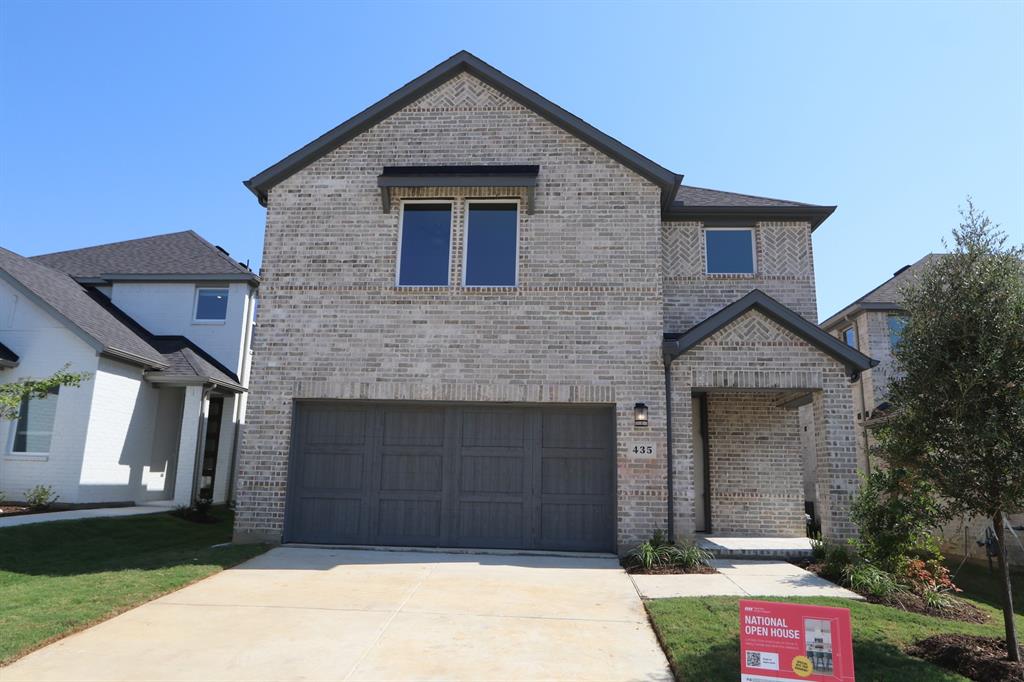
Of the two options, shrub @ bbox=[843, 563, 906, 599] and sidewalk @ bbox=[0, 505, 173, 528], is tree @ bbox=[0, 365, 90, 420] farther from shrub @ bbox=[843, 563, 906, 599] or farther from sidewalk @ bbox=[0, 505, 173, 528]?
shrub @ bbox=[843, 563, 906, 599]

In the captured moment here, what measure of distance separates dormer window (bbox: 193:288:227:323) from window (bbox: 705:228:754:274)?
1425 centimetres

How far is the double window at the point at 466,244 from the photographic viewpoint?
11758 millimetres

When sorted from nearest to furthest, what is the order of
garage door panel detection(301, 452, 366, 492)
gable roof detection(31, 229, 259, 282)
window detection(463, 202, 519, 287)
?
garage door panel detection(301, 452, 366, 492), window detection(463, 202, 519, 287), gable roof detection(31, 229, 259, 282)

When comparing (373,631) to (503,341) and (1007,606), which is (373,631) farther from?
(1007,606)

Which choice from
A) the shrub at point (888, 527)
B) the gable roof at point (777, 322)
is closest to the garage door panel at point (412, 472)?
the gable roof at point (777, 322)

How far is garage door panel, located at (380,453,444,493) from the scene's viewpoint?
11.2m

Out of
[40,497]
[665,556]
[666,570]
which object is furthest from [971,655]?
[40,497]

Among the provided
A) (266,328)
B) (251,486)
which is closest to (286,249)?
(266,328)

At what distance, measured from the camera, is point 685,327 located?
12.3 meters

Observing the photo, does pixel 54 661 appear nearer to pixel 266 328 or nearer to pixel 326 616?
pixel 326 616

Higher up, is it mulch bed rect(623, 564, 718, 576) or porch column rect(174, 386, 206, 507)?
porch column rect(174, 386, 206, 507)

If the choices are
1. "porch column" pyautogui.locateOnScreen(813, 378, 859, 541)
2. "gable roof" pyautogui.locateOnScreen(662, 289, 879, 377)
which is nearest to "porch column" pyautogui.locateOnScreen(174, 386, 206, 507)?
"gable roof" pyautogui.locateOnScreen(662, 289, 879, 377)

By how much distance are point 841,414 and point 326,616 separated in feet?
27.4

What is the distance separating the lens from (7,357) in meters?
15.0
